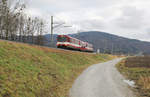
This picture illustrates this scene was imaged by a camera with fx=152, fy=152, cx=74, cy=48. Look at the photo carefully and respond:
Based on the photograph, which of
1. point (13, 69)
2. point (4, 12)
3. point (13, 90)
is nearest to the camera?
point (13, 90)

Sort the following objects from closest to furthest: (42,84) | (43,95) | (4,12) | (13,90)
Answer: (13,90)
(43,95)
(42,84)
(4,12)

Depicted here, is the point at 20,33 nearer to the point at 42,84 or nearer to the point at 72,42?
the point at 72,42

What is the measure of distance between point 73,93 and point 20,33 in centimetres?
5034

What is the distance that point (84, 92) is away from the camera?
1379cm

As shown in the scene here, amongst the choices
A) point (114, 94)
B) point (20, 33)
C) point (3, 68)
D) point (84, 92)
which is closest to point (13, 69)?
point (3, 68)

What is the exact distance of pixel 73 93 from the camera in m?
13.4

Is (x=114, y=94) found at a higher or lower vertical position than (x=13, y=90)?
lower

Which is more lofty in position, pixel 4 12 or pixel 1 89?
pixel 4 12

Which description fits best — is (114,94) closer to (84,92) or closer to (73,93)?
(84,92)

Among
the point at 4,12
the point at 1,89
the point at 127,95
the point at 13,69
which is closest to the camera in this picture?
the point at 1,89

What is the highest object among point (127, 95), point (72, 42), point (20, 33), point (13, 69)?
point (20, 33)

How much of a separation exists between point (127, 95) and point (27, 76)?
8.71m

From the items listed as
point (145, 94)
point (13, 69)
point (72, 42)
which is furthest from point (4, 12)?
point (145, 94)

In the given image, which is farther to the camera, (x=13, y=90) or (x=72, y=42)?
(x=72, y=42)
